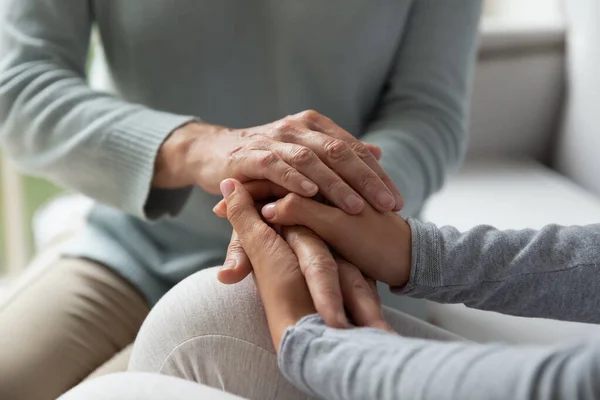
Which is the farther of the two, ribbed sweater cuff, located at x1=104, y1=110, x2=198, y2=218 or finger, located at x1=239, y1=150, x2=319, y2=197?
ribbed sweater cuff, located at x1=104, y1=110, x2=198, y2=218

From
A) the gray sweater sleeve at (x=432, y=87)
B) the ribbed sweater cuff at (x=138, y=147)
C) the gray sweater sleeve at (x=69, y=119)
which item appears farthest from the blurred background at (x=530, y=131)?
the ribbed sweater cuff at (x=138, y=147)

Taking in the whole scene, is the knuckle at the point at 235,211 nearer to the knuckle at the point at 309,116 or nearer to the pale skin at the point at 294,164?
the pale skin at the point at 294,164

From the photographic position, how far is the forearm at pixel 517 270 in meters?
0.67

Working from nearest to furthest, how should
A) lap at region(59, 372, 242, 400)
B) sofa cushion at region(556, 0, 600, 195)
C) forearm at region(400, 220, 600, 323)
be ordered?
lap at region(59, 372, 242, 400) < forearm at region(400, 220, 600, 323) < sofa cushion at region(556, 0, 600, 195)

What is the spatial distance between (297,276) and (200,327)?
10 cm

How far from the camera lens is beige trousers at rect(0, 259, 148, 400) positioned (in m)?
0.82

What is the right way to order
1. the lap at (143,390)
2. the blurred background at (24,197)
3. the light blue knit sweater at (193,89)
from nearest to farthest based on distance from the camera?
the lap at (143,390), the light blue knit sweater at (193,89), the blurred background at (24,197)

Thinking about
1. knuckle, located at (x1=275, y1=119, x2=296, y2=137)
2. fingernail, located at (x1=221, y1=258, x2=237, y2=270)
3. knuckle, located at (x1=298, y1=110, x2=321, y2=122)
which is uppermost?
knuckle, located at (x1=298, y1=110, x2=321, y2=122)

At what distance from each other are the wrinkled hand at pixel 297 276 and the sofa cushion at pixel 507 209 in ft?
0.99

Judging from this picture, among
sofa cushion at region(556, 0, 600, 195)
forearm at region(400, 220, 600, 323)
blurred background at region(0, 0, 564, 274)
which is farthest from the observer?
blurred background at region(0, 0, 564, 274)

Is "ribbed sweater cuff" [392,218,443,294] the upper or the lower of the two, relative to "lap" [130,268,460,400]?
upper

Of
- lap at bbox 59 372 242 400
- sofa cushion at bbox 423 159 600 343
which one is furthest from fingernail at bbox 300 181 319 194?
sofa cushion at bbox 423 159 600 343

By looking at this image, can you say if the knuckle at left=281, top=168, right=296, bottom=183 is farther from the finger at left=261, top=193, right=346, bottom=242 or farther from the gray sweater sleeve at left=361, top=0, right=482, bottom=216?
the gray sweater sleeve at left=361, top=0, right=482, bottom=216

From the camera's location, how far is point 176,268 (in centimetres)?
98
